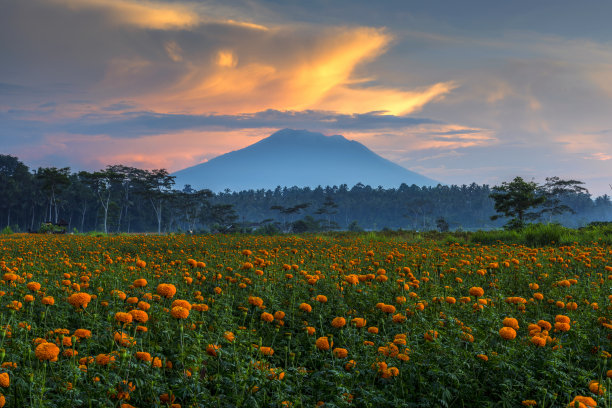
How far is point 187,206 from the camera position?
89.8 metres

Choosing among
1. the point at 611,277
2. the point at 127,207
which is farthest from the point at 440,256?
the point at 127,207

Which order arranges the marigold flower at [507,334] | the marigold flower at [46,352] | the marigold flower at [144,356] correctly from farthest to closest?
the marigold flower at [507,334]
the marigold flower at [144,356]
the marigold flower at [46,352]

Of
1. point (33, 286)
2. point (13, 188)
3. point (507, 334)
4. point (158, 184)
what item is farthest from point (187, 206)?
point (507, 334)

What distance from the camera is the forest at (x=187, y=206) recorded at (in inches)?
2754

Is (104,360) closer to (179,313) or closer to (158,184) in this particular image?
(179,313)

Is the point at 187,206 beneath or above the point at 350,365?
above

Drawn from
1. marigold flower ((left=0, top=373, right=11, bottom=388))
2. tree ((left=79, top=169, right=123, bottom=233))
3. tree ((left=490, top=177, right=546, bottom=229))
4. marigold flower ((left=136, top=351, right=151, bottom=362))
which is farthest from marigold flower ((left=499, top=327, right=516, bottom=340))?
tree ((left=79, top=169, right=123, bottom=233))

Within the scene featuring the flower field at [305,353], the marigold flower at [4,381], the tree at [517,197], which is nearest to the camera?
the marigold flower at [4,381]

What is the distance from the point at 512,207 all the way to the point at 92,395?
38173 millimetres

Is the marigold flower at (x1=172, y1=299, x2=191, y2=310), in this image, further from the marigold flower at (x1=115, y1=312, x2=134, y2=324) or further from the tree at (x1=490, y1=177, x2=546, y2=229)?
the tree at (x1=490, y1=177, x2=546, y2=229)

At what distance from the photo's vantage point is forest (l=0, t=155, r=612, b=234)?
230ft

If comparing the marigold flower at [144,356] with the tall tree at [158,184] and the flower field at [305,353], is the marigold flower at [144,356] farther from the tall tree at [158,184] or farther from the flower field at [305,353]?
the tall tree at [158,184]

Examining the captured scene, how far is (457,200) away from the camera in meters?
133

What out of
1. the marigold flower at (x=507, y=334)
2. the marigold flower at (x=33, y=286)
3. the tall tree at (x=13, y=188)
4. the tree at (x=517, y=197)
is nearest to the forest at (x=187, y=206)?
the tall tree at (x=13, y=188)
